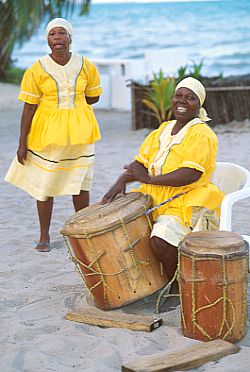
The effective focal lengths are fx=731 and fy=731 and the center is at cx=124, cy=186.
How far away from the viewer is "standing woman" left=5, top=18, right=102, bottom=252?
501cm

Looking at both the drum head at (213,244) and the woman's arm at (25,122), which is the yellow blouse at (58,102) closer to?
the woman's arm at (25,122)

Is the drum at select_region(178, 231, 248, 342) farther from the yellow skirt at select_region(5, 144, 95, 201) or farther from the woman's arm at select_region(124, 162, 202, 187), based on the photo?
the yellow skirt at select_region(5, 144, 95, 201)

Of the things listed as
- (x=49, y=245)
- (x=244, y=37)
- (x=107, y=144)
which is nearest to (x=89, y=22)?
(x=244, y=37)

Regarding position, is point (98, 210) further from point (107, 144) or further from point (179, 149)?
point (107, 144)

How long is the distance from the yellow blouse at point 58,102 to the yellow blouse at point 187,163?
1005mm

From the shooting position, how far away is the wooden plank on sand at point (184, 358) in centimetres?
326

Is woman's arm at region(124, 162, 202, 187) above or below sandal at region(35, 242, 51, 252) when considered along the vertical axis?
above

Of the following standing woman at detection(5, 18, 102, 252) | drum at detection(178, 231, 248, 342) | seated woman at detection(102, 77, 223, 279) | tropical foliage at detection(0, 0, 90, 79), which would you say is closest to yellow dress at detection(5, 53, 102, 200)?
standing woman at detection(5, 18, 102, 252)

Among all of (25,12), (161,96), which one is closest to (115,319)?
(161,96)

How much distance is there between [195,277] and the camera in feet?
11.8

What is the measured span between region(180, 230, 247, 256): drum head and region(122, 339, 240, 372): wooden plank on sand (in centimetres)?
45

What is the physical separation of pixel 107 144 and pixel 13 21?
5276 mm

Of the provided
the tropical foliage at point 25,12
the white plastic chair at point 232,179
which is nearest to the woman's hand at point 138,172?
the white plastic chair at point 232,179

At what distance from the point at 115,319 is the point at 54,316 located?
1.34ft
